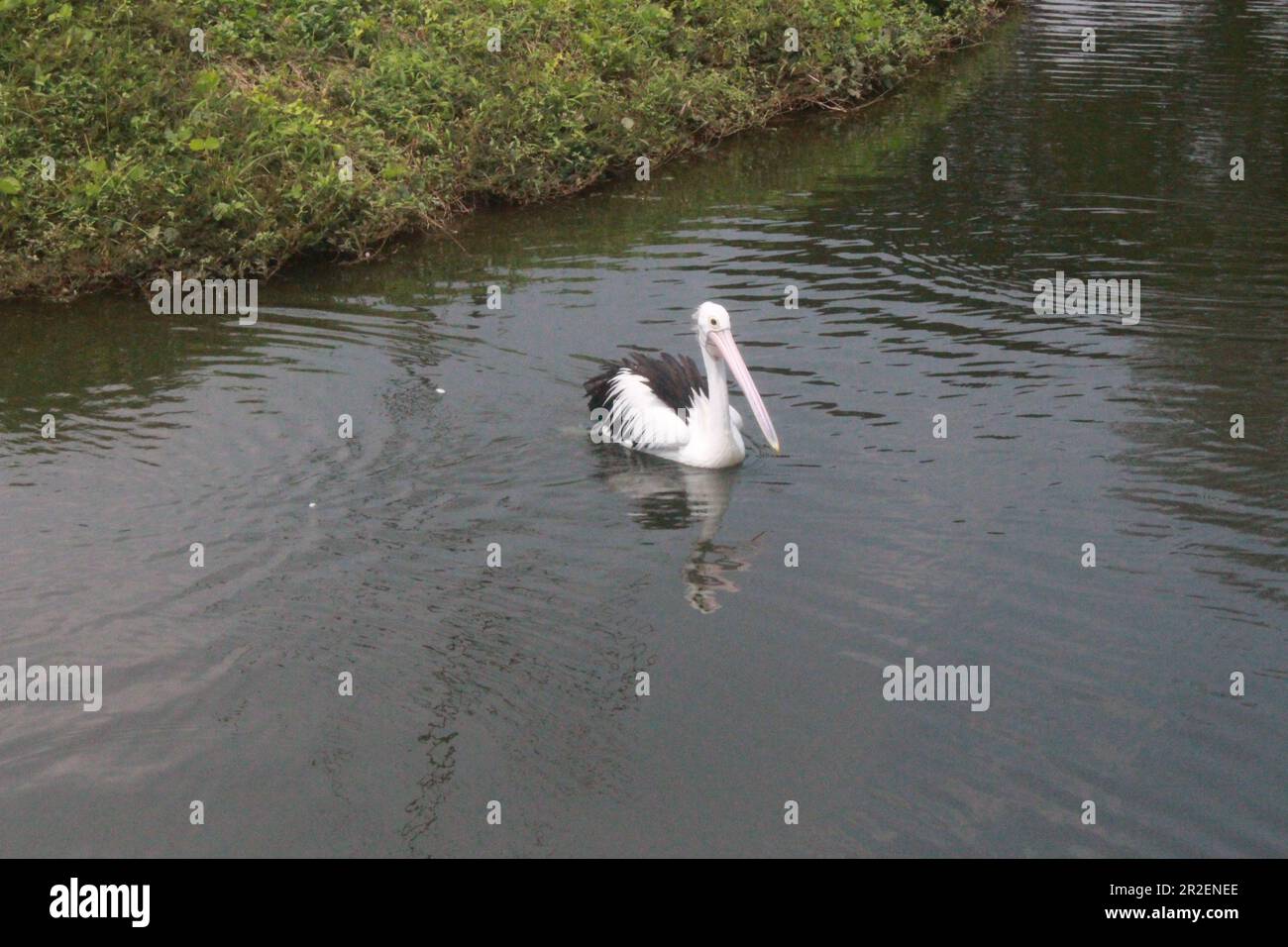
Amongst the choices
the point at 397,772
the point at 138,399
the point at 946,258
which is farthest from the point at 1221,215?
the point at 397,772

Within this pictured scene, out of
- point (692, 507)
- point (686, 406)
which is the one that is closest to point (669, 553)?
point (692, 507)

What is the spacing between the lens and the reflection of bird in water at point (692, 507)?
927cm

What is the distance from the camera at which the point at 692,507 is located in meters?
10.3

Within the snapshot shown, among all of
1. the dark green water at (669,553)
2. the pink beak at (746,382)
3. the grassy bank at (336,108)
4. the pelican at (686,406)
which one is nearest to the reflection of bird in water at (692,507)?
the dark green water at (669,553)

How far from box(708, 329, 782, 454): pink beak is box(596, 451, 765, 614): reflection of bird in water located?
350 mm

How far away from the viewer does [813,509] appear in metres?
9.97

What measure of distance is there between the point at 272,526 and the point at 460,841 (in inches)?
130

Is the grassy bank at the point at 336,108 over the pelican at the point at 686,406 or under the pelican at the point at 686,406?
over

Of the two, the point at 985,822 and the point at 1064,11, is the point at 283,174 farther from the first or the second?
the point at 1064,11

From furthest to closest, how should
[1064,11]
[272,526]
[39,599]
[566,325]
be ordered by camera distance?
[1064,11], [566,325], [272,526], [39,599]

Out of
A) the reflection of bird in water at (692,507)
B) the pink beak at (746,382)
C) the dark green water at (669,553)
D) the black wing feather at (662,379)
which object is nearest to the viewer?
the dark green water at (669,553)

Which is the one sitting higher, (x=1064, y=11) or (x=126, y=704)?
(x=1064, y=11)

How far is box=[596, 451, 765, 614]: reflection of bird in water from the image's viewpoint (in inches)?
365

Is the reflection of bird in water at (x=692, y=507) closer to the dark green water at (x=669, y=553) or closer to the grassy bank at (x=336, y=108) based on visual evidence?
the dark green water at (x=669, y=553)
